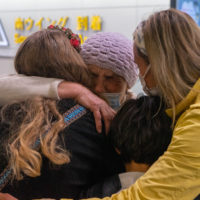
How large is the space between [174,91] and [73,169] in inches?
21.1

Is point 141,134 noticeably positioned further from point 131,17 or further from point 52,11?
point 52,11

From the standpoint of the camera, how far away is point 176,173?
0.91 meters

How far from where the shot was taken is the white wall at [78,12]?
3.14 metres

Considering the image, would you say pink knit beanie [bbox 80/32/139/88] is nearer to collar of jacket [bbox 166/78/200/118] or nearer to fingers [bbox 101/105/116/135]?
fingers [bbox 101/105/116/135]

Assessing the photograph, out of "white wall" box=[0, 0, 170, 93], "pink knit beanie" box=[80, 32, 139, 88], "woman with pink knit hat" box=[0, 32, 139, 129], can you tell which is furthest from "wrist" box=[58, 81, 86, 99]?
"white wall" box=[0, 0, 170, 93]

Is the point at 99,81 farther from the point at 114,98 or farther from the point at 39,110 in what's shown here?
the point at 39,110

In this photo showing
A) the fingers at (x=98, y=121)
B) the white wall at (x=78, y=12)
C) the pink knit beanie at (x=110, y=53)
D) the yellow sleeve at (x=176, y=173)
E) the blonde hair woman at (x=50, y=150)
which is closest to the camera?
the yellow sleeve at (x=176, y=173)

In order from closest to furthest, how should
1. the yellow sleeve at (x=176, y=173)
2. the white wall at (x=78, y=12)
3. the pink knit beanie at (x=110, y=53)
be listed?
the yellow sleeve at (x=176, y=173), the pink knit beanie at (x=110, y=53), the white wall at (x=78, y=12)

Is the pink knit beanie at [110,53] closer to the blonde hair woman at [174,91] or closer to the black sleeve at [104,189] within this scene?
the blonde hair woman at [174,91]

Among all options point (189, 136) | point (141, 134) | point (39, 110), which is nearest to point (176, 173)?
point (189, 136)

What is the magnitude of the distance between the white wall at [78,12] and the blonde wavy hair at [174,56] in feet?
5.59

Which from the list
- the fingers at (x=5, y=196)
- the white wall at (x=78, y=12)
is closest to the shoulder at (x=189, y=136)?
the fingers at (x=5, y=196)

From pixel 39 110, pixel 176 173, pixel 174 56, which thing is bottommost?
pixel 176 173

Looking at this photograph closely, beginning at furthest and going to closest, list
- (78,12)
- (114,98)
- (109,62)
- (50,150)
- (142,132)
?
(78,12) < (114,98) < (109,62) < (142,132) < (50,150)
